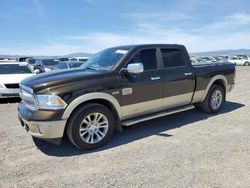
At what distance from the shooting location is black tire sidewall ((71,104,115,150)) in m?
4.49

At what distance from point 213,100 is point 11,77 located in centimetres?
715

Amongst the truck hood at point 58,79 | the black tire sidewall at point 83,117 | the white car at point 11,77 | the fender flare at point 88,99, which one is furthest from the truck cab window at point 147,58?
the white car at point 11,77

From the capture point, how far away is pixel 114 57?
5426 millimetres

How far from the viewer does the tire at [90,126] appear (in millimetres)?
4484

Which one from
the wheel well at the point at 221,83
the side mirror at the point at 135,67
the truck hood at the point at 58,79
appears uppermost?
the side mirror at the point at 135,67

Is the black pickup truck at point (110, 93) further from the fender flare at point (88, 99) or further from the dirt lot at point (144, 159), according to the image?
the dirt lot at point (144, 159)

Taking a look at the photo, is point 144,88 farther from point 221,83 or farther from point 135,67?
point 221,83

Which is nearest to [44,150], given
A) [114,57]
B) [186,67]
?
[114,57]

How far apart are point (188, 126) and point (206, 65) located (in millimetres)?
1816

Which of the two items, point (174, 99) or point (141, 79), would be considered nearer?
point (141, 79)

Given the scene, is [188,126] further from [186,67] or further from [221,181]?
[221,181]

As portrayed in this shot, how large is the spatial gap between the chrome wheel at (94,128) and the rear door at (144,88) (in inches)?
19.3

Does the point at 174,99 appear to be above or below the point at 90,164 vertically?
above

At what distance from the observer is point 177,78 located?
233 inches
